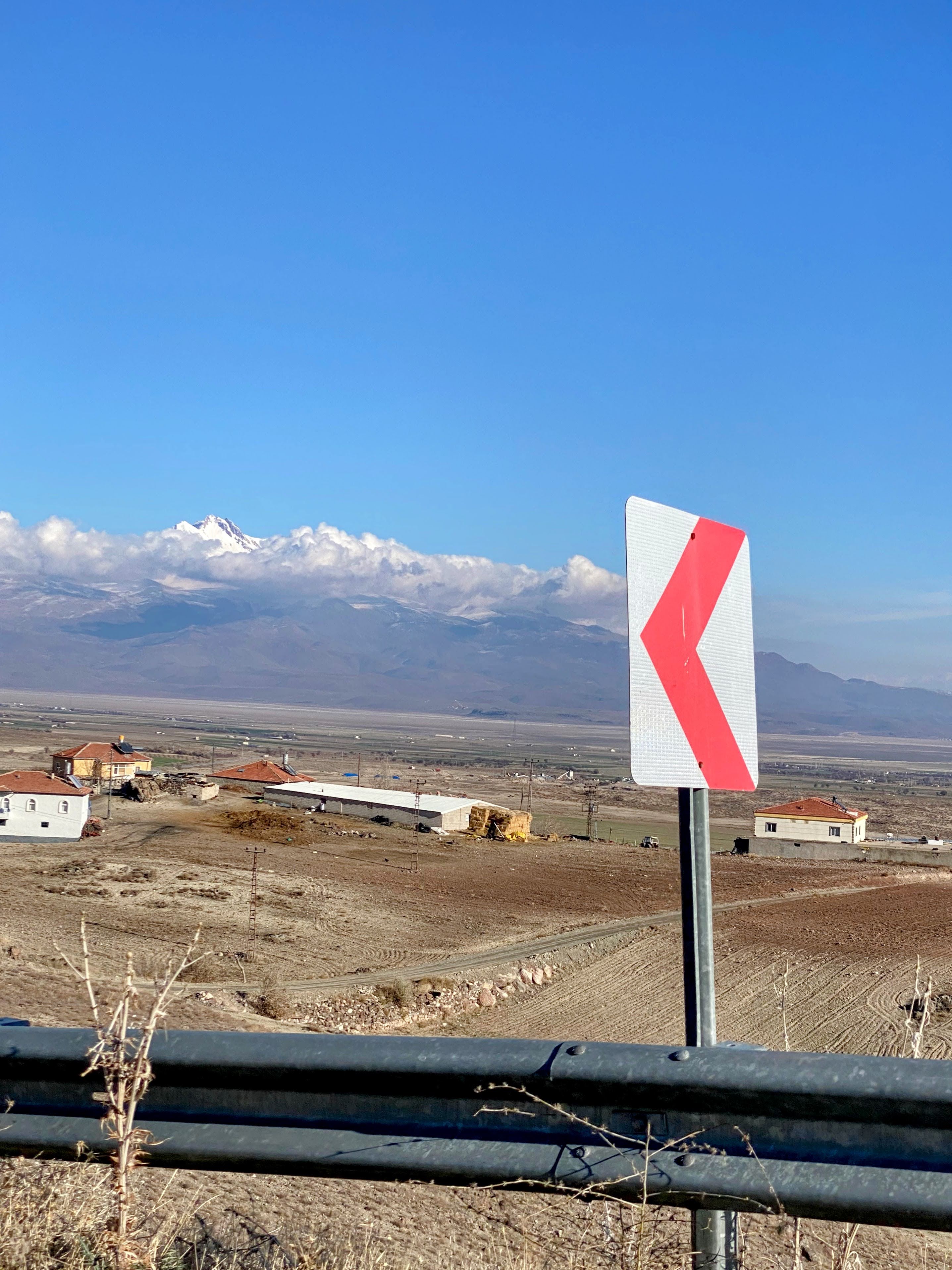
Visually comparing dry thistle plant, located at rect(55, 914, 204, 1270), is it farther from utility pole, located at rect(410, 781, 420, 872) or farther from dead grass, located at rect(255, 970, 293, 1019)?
utility pole, located at rect(410, 781, 420, 872)

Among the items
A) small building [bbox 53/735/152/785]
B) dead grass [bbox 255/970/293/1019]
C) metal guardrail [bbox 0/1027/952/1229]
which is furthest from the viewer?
small building [bbox 53/735/152/785]

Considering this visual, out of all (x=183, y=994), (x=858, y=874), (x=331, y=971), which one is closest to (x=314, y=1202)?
(x=183, y=994)

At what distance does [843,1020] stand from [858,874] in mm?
33273

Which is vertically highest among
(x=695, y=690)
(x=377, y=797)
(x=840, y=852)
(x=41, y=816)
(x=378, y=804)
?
(x=695, y=690)

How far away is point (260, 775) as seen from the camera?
276 ft

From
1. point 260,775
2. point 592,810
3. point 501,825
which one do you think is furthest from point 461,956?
point 260,775

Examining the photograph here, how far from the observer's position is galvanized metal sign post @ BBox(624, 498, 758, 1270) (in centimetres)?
333

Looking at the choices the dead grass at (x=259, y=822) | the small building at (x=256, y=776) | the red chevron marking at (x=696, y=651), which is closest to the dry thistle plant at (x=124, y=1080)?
the red chevron marking at (x=696, y=651)

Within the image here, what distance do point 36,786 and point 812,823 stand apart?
147 feet

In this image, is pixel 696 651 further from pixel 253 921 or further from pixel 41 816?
pixel 41 816

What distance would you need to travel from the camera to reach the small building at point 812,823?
67.9 metres

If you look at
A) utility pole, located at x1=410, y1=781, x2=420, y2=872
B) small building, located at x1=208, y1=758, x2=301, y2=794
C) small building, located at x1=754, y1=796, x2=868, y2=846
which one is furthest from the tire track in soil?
small building, located at x1=208, y1=758, x2=301, y2=794

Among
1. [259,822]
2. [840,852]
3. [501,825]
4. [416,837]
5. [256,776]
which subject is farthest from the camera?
[256,776]

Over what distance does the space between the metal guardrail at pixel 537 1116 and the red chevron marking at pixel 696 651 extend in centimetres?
90
